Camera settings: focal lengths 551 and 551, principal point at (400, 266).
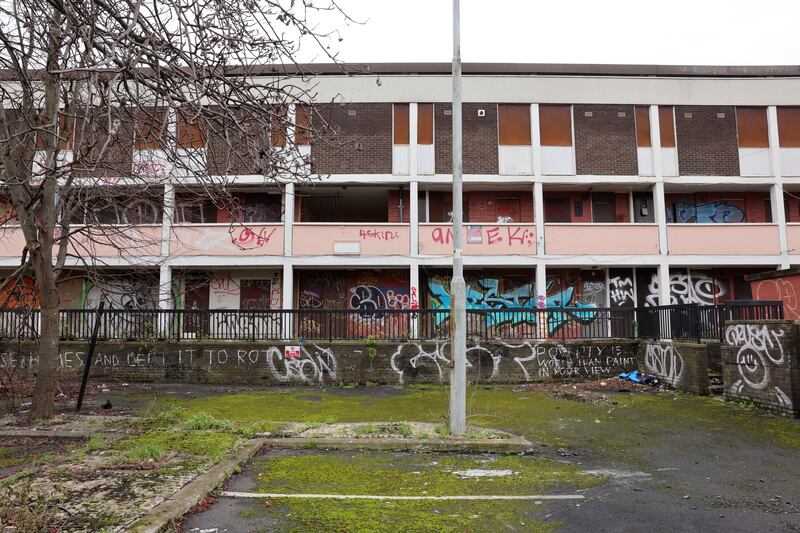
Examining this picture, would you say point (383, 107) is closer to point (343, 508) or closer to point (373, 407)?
point (373, 407)

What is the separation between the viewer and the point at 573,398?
12.1 metres

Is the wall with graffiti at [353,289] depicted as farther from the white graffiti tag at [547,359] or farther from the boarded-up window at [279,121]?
the boarded-up window at [279,121]

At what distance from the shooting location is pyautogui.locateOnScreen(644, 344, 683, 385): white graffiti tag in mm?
13016

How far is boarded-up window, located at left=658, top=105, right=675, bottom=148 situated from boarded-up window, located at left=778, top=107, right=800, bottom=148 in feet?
13.7

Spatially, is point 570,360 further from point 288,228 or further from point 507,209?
point 288,228

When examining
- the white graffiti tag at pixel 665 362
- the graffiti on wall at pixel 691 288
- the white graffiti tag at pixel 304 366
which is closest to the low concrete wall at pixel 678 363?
the white graffiti tag at pixel 665 362

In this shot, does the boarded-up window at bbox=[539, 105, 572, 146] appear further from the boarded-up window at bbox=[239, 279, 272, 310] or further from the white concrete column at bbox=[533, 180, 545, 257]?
the boarded-up window at bbox=[239, 279, 272, 310]

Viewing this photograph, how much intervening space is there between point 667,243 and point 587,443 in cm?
1552

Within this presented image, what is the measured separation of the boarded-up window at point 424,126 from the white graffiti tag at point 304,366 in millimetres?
9732

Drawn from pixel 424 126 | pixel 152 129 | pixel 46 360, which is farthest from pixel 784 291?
pixel 46 360

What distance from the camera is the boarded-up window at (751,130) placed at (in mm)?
21453

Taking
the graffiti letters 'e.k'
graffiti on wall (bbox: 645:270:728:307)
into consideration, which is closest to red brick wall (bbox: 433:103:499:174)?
the graffiti letters 'e.k'

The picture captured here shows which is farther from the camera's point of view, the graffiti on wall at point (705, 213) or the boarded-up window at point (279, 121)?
the graffiti on wall at point (705, 213)

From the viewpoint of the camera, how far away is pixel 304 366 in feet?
48.9
